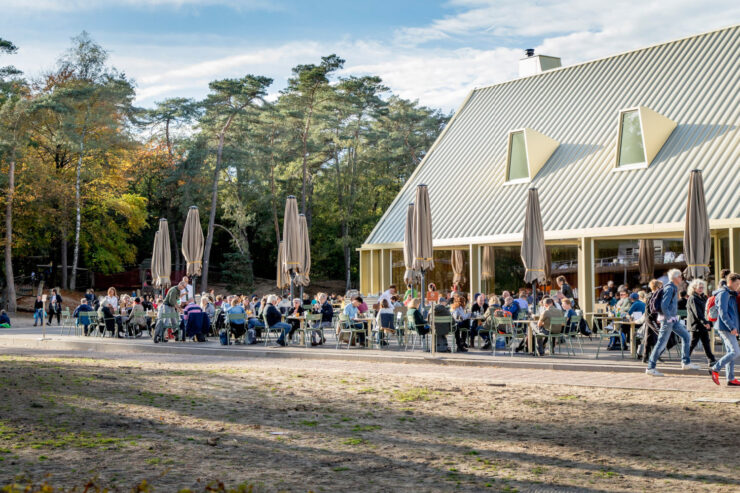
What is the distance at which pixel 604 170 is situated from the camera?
24000 mm

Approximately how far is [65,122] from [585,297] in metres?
31.6

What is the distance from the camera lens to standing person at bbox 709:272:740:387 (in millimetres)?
11000

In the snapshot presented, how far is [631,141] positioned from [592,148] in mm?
1722

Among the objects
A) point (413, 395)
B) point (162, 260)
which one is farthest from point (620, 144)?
point (413, 395)

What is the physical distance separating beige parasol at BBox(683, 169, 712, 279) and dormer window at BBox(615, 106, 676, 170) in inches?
296

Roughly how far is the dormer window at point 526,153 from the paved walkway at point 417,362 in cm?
1165

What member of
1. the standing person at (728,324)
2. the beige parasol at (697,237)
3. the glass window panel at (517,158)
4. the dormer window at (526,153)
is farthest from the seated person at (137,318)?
the standing person at (728,324)

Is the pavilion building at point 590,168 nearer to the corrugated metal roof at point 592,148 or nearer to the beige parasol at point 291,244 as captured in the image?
the corrugated metal roof at point 592,148

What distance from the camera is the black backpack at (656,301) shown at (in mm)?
12251

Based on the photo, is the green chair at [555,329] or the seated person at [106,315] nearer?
the green chair at [555,329]

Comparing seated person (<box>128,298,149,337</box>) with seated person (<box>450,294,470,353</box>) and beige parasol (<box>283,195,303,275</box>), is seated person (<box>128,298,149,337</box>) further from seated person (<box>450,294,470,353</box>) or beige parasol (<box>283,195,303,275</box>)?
seated person (<box>450,294,470,353</box>)

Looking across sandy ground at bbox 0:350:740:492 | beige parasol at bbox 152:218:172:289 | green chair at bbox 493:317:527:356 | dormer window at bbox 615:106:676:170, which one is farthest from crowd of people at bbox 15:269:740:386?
dormer window at bbox 615:106:676:170

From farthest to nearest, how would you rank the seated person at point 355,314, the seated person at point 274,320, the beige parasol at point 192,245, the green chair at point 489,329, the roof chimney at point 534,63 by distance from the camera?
1. the roof chimney at point 534,63
2. the beige parasol at point 192,245
3. the seated person at point 274,320
4. the seated person at point 355,314
5. the green chair at point 489,329

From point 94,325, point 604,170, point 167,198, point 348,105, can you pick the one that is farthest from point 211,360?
point 167,198
